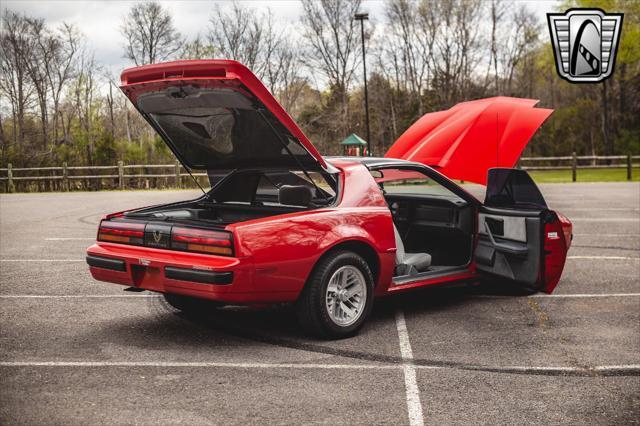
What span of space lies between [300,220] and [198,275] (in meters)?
0.84

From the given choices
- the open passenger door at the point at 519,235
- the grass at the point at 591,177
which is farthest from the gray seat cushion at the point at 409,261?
the grass at the point at 591,177

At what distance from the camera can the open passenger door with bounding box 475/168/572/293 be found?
6.27 meters

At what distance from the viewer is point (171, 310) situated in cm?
641

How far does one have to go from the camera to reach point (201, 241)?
16.4 ft

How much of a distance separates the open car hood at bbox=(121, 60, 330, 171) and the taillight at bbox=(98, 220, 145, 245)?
0.92 metres

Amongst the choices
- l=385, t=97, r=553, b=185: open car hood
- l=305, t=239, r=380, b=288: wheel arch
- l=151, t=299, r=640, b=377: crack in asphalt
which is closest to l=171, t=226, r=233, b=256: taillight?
l=305, t=239, r=380, b=288: wheel arch

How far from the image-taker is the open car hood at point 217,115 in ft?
15.8

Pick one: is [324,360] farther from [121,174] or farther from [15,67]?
[15,67]

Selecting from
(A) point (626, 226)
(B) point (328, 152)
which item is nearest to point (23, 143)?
(B) point (328, 152)

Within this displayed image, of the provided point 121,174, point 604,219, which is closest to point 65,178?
point 121,174

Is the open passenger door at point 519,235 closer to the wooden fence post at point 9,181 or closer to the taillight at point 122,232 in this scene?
the taillight at point 122,232

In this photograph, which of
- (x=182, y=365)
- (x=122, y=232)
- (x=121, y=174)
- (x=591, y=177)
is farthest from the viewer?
(x=591, y=177)

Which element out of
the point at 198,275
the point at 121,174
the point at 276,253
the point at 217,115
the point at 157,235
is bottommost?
the point at 198,275

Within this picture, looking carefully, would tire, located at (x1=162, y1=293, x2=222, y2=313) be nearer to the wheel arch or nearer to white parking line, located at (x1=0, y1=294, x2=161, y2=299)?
white parking line, located at (x1=0, y1=294, x2=161, y2=299)
